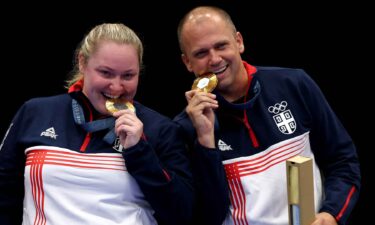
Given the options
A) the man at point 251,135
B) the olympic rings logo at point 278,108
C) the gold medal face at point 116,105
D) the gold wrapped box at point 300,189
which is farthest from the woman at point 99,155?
the gold wrapped box at point 300,189

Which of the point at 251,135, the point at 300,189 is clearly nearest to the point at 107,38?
the point at 251,135

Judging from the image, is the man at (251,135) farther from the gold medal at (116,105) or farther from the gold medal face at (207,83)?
the gold medal at (116,105)

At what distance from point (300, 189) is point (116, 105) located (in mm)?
799

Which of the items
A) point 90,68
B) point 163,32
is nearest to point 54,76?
point 163,32

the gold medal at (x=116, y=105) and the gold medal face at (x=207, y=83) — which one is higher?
the gold medal face at (x=207, y=83)

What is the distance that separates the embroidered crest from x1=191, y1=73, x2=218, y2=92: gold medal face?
0.83 feet

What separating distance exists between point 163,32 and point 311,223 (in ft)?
4.80

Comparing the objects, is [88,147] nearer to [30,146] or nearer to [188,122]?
[30,146]

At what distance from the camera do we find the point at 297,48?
3.14 metres

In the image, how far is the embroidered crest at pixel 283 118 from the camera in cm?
238

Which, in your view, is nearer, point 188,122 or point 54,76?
point 188,122

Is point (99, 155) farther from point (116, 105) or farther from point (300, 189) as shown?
point (300, 189)

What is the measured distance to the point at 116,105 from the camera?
7.43 ft

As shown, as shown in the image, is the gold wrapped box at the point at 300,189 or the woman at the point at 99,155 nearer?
the gold wrapped box at the point at 300,189
